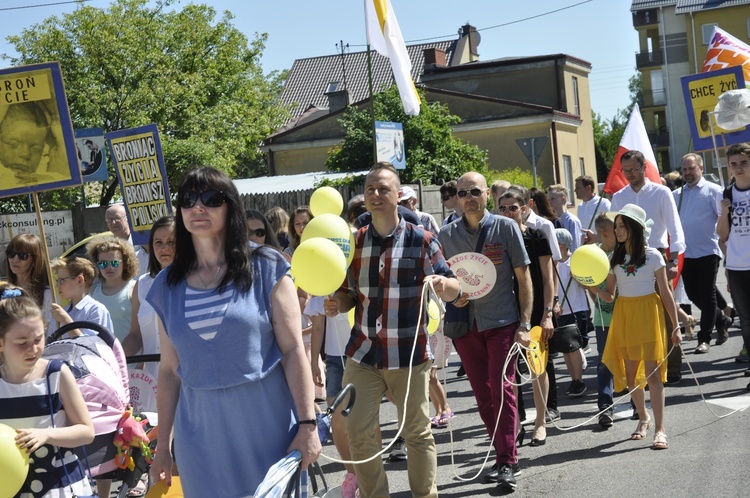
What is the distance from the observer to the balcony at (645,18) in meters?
78.7

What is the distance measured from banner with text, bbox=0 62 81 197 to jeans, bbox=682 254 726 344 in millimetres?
7456

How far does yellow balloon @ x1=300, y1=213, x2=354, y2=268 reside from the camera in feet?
19.0

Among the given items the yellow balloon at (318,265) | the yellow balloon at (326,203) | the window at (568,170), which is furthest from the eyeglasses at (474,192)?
the window at (568,170)

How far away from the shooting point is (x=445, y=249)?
7309 millimetres

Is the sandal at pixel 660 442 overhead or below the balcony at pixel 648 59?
below

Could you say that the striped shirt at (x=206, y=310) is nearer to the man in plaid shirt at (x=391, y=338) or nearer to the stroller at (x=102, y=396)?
the stroller at (x=102, y=396)

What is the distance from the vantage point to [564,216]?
38.5 ft

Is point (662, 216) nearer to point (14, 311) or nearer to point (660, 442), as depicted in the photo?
point (660, 442)

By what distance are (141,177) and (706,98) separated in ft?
24.2

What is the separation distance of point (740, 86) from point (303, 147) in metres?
32.5

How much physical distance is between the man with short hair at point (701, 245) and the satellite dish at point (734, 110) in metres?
0.51

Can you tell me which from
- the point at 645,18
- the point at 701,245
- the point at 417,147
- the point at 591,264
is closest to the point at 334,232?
the point at 591,264

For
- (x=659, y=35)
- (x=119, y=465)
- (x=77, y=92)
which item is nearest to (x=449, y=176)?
(x=77, y=92)

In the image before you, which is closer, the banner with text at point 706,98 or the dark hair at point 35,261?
the dark hair at point 35,261
